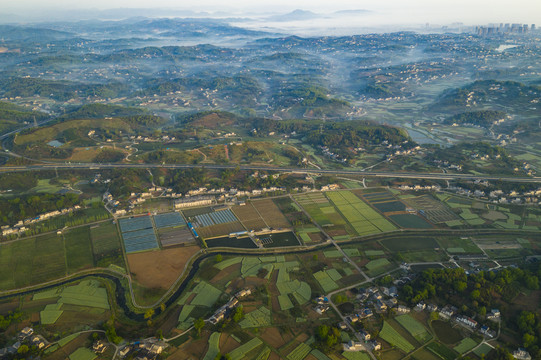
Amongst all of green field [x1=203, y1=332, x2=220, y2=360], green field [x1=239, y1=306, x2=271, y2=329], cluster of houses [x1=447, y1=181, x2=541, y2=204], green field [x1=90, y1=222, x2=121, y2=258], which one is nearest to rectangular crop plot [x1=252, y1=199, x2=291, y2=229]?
green field [x1=239, y1=306, x2=271, y2=329]

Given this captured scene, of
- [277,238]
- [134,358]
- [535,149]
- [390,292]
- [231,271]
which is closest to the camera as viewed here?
[134,358]

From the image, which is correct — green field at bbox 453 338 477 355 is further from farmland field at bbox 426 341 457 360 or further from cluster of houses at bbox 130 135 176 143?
cluster of houses at bbox 130 135 176 143

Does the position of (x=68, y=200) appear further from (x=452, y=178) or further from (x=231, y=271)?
(x=452, y=178)

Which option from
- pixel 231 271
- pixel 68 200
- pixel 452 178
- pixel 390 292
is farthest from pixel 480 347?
pixel 68 200

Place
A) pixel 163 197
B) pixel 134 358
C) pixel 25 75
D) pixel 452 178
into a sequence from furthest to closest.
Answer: pixel 25 75 < pixel 452 178 < pixel 163 197 < pixel 134 358

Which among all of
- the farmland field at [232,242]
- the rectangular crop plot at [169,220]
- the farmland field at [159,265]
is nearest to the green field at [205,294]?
the farmland field at [159,265]

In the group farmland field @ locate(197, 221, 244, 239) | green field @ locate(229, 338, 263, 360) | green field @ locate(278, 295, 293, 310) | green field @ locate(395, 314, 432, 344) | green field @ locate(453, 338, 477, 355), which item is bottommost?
farmland field @ locate(197, 221, 244, 239)
